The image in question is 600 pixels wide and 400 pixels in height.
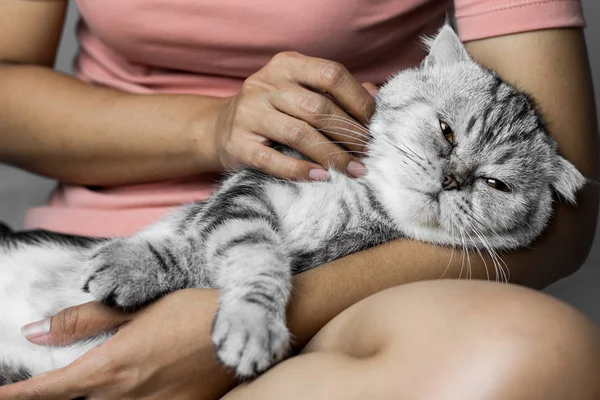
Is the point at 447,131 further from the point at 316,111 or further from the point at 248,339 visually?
the point at 248,339

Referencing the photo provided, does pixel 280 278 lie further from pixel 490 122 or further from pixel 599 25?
pixel 599 25

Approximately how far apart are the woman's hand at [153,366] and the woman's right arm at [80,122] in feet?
1.33

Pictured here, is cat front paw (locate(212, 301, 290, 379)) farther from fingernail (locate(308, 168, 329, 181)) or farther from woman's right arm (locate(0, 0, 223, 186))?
woman's right arm (locate(0, 0, 223, 186))

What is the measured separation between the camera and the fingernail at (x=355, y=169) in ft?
4.20

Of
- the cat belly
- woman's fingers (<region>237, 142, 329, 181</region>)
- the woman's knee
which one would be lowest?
the cat belly

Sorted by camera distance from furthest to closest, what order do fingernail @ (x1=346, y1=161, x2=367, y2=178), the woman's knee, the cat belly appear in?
fingernail @ (x1=346, y1=161, x2=367, y2=178) < the cat belly < the woman's knee

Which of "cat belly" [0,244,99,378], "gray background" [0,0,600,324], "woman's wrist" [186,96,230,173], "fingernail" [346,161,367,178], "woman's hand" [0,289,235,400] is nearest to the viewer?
"woman's hand" [0,289,235,400]

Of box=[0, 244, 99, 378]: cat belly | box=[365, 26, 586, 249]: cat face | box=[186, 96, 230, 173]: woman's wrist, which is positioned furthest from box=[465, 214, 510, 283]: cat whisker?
box=[0, 244, 99, 378]: cat belly

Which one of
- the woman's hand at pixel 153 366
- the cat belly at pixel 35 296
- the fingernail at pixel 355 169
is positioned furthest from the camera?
the fingernail at pixel 355 169

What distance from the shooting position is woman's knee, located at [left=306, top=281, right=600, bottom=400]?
0.89 metres

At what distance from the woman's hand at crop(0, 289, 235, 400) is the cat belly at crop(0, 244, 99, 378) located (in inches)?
3.3

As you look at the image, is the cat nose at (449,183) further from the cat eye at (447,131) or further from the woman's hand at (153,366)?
the woman's hand at (153,366)

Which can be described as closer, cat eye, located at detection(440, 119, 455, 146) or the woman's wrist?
cat eye, located at detection(440, 119, 455, 146)

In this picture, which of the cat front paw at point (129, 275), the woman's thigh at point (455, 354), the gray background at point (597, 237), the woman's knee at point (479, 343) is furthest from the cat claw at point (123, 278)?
the gray background at point (597, 237)
